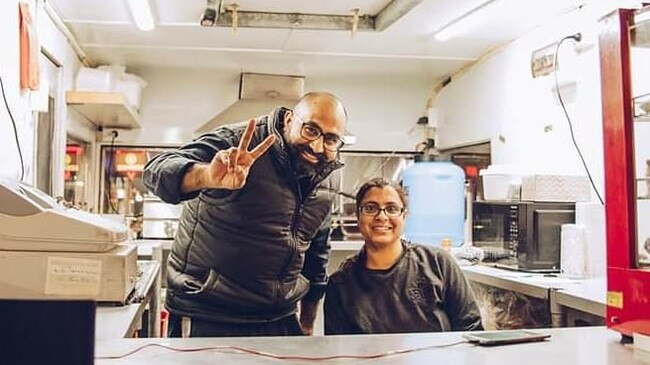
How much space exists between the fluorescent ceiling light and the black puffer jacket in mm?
1928

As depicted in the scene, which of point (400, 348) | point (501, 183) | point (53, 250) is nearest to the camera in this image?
point (400, 348)

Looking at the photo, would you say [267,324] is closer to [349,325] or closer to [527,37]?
[349,325]

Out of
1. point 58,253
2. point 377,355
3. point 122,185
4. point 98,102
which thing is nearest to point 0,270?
point 58,253

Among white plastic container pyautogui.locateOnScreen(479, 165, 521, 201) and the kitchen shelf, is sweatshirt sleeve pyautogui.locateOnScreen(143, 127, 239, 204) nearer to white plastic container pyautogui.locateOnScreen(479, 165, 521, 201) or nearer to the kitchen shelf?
white plastic container pyautogui.locateOnScreen(479, 165, 521, 201)

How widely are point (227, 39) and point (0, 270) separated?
363 cm

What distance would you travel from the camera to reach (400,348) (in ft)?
5.04

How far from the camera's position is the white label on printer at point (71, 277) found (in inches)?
62.0

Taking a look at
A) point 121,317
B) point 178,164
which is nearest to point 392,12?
point 178,164

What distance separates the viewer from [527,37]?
451 centimetres

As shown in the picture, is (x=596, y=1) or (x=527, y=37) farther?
(x=527, y=37)

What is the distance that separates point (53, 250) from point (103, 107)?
334cm

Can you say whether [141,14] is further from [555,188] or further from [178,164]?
[555,188]

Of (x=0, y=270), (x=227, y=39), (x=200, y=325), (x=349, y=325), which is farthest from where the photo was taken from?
(x=227, y=39)

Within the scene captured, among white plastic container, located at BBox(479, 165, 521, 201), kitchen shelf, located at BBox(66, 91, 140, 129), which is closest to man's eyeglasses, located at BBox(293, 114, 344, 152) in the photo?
white plastic container, located at BBox(479, 165, 521, 201)
